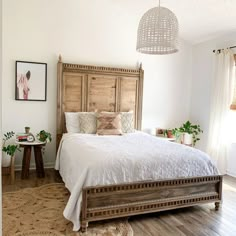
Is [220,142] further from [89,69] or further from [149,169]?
[89,69]

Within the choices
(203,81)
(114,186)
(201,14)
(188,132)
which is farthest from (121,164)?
(203,81)

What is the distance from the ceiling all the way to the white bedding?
7.36ft

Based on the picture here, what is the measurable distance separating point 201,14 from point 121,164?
3027mm

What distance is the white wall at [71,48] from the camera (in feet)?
13.4

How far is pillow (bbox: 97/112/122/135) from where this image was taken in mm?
4036

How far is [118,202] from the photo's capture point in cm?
249

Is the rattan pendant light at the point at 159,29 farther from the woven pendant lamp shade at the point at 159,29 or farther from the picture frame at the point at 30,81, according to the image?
the picture frame at the point at 30,81

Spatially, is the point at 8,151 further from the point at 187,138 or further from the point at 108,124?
the point at 187,138

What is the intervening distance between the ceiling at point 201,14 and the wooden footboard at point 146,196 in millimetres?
2529

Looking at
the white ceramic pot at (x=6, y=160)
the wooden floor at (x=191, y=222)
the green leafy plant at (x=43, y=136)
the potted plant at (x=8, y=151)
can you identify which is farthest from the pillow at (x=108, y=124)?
the wooden floor at (x=191, y=222)

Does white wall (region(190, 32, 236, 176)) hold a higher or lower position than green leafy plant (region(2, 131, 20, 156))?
higher

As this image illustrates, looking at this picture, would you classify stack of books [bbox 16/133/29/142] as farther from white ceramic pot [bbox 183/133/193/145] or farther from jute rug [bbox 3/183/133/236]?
white ceramic pot [bbox 183/133/193/145]

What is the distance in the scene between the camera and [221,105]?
4414 mm

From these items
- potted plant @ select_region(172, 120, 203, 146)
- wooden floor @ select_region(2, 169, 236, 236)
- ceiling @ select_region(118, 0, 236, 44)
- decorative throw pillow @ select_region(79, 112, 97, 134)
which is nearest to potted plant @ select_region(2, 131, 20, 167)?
decorative throw pillow @ select_region(79, 112, 97, 134)
